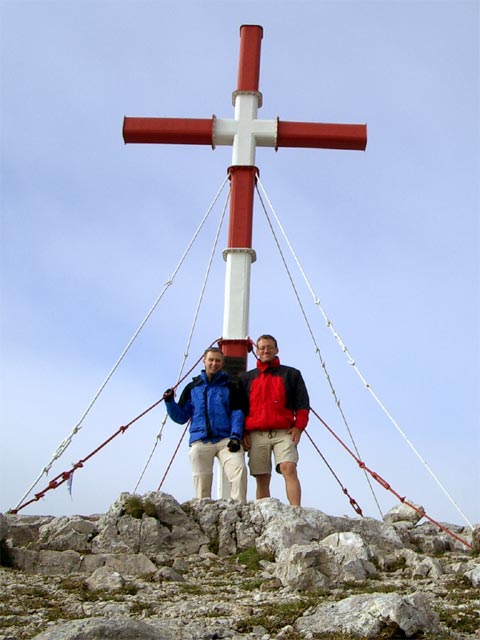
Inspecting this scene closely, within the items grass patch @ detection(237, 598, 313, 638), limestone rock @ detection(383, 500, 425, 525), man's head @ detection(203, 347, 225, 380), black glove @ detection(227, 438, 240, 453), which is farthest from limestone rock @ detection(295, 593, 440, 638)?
limestone rock @ detection(383, 500, 425, 525)

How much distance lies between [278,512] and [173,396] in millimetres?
2379

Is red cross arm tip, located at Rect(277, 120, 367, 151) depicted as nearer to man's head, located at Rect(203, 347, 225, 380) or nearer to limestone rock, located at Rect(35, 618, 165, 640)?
man's head, located at Rect(203, 347, 225, 380)

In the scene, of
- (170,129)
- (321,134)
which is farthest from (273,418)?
(170,129)

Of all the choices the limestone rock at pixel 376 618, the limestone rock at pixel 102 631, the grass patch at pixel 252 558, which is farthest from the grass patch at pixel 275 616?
the grass patch at pixel 252 558

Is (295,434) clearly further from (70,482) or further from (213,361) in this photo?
(70,482)

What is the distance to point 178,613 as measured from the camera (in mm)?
4914

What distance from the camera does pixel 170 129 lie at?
1276 centimetres

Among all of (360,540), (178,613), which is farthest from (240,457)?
(178,613)

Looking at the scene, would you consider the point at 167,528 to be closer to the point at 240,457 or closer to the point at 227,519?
the point at 227,519

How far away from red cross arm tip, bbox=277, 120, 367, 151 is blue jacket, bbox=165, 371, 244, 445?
5228mm

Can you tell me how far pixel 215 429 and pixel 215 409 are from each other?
0.79ft

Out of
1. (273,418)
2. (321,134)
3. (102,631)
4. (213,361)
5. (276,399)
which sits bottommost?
(102,631)

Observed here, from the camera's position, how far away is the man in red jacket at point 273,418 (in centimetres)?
898

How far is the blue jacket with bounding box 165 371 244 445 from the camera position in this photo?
8.97m
